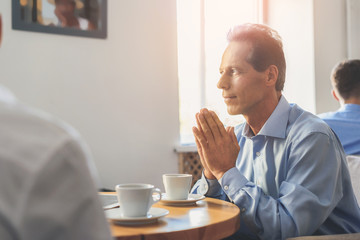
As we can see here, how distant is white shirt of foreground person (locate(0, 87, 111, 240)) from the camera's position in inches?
11.5

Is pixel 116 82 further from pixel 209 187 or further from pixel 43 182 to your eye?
pixel 43 182

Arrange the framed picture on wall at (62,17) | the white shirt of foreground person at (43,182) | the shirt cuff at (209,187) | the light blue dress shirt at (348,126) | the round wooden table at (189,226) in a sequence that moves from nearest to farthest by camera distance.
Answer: the white shirt of foreground person at (43,182) → the round wooden table at (189,226) → the shirt cuff at (209,187) → the light blue dress shirt at (348,126) → the framed picture on wall at (62,17)

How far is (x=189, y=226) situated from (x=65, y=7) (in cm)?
208

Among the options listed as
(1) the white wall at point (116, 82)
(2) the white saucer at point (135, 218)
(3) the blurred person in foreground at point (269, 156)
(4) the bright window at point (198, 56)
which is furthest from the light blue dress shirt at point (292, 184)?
(4) the bright window at point (198, 56)

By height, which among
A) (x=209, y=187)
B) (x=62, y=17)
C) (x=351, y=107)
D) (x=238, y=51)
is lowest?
(x=209, y=187)

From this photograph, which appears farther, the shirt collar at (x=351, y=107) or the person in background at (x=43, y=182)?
the shirt collar at (x=351, y=107)

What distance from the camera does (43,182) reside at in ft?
0.98

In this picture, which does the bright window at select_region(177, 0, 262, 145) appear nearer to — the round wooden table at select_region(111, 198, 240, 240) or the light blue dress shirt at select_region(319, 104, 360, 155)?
the light blue dress shirt at select_region(319, 104, 360, 155)

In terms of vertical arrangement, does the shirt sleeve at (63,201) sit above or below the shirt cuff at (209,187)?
above

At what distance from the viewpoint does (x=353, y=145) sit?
224 cm

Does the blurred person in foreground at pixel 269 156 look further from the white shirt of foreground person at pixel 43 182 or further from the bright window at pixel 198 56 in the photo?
the bright window at pixel 198 56

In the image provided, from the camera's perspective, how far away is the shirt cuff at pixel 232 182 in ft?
3.87

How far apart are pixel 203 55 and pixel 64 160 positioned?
314cm

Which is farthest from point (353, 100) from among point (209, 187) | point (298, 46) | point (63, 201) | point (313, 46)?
point (63, 201)
